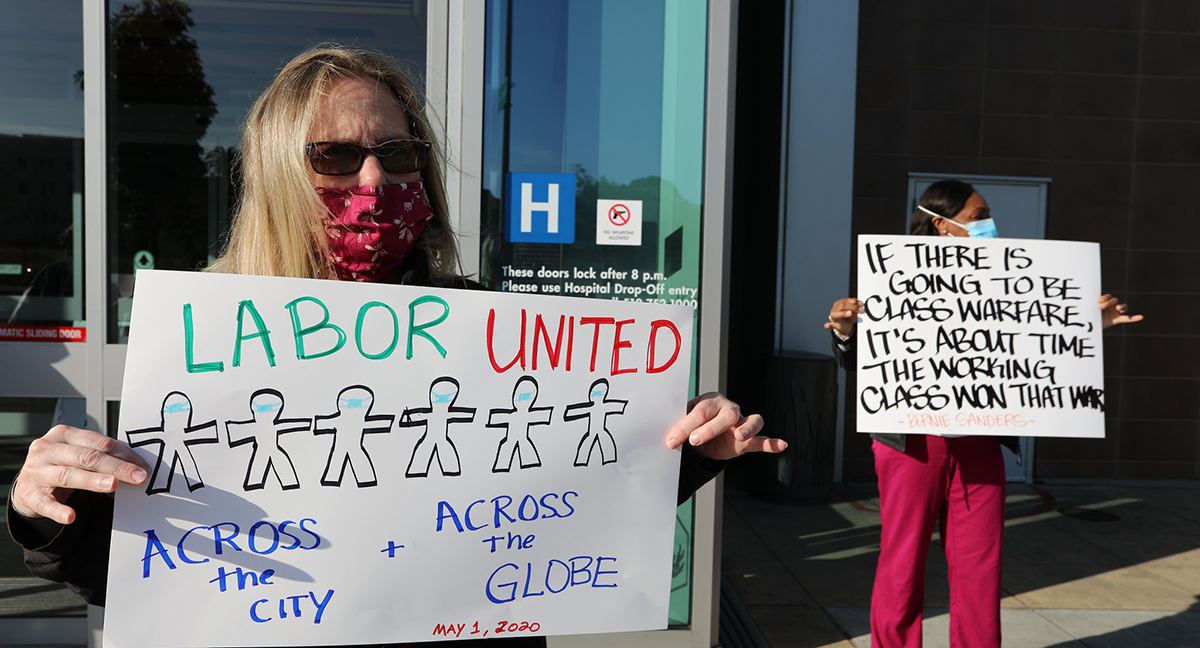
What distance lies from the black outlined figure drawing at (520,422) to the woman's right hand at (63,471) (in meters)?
0.57

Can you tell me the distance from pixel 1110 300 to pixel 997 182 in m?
4.74

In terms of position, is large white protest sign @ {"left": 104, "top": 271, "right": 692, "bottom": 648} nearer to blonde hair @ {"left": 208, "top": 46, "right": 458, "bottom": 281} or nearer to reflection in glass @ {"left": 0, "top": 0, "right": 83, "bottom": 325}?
blonde hair @ {"left": 208, "top": 46, "right": 458, "bottom": 281}

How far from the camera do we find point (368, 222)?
144 centimetres

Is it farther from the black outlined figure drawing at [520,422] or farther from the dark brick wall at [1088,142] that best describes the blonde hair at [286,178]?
the dark brick wall at [1088,142]

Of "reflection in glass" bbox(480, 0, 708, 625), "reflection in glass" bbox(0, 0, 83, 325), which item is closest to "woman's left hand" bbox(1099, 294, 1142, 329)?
"reflection in glass" bbox(480, 0, 708, 625)

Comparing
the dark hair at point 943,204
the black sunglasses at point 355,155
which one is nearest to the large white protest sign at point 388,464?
the black sunglasses at point 355,155

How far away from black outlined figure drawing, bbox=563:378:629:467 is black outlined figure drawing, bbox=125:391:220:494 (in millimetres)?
617

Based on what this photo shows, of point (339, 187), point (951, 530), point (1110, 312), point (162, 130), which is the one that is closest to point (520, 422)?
point (339, 187)

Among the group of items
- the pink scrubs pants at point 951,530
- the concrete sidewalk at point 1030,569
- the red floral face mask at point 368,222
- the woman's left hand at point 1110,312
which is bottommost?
the concrete sidewalk at point 1030,569

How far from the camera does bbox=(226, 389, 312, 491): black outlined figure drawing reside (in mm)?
1292

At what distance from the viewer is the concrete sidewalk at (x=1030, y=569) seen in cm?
410

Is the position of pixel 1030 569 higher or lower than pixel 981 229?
lower

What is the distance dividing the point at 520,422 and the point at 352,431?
0.29m

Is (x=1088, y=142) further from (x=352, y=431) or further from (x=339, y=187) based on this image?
(x=352, y=431)
